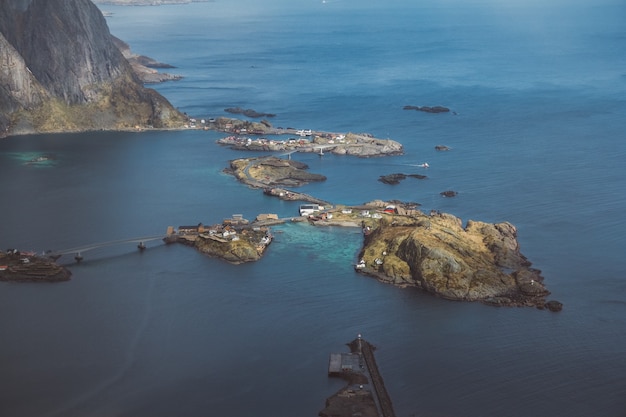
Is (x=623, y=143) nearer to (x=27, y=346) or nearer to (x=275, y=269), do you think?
(x=275, y=269)

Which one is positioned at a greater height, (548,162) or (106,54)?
(106,54)

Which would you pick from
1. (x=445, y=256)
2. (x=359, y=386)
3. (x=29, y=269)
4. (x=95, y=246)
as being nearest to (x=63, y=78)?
(x=95, y=246)

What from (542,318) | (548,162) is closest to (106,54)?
(548,162)

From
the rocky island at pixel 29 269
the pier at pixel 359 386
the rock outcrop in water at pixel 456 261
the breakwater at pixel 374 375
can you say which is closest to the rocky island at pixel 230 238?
the rock outcrop in water at pixel 456 261

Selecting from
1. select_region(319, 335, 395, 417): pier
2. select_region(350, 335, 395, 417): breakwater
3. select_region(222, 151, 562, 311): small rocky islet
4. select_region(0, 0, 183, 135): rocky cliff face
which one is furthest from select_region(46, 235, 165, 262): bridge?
select_region(0, 0, 183, 135): rocky cliff face

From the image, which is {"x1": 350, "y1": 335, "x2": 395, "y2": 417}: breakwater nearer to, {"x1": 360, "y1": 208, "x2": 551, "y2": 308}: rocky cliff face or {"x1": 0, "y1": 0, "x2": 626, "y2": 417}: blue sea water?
{"x1": 0, "y1": 0, "x2": 626, "y2": 417}: blue sea water

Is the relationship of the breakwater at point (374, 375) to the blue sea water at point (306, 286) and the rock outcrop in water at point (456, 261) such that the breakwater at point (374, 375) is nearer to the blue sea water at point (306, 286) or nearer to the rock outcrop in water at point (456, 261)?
the blue sea water at point (306, 286)

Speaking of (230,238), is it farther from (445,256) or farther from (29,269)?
(445,256)
